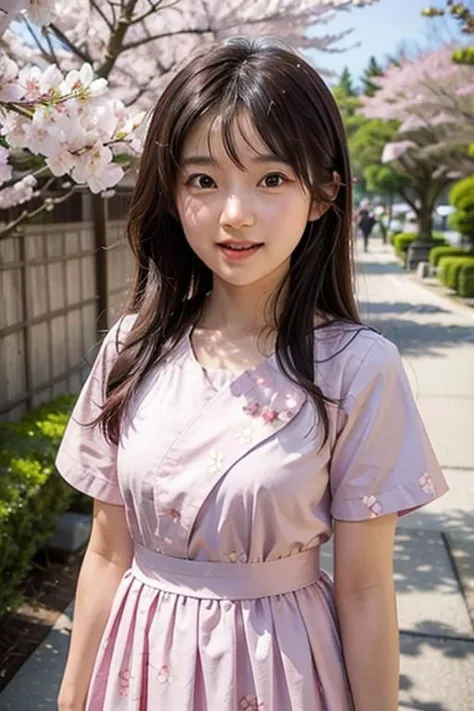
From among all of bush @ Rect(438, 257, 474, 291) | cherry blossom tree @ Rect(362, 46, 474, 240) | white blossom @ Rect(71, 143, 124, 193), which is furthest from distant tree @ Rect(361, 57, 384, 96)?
white blossom @ Rect(71, 143, 124, 193)

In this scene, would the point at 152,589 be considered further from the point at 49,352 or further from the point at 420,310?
the point at 420,310

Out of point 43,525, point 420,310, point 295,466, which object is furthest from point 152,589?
point 420,310

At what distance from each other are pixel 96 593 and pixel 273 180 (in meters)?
0.77

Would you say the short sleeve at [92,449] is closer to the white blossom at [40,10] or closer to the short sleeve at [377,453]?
the short sleeve at [377,453]

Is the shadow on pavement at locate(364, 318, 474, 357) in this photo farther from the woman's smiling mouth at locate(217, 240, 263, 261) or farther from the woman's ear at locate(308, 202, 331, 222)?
the woman's smiling mouth at locate(217, 240, 263, 261)

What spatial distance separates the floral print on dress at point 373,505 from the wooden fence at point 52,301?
2.79 metres

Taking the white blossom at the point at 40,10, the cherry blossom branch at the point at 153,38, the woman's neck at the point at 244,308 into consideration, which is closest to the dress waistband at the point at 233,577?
the woman's neck at the point at 244,308

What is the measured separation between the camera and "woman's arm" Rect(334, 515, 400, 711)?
47.5 inches

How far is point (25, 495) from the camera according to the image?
10.5ft

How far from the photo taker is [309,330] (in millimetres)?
1317

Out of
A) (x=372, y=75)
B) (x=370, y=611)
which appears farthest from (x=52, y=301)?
(x=372, y=75)

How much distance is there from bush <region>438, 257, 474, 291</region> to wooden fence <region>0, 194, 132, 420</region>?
10.4 metres

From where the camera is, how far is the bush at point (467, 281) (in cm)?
1467

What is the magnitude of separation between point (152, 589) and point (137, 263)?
598mm
